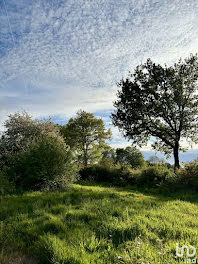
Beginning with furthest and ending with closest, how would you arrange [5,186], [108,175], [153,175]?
[108,175] → [153,175] → [5,186]

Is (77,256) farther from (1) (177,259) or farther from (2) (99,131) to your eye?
(2) (99,131)

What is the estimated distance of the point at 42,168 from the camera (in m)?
11.3

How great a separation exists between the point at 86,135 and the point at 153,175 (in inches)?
993

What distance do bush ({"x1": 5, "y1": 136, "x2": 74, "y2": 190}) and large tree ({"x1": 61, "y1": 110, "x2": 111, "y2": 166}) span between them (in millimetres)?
26309

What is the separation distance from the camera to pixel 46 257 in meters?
3.26

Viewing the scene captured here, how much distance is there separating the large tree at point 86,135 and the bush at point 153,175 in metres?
23.5

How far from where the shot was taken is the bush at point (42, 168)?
11414 millimetres

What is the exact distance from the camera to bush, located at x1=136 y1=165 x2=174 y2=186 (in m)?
15.2

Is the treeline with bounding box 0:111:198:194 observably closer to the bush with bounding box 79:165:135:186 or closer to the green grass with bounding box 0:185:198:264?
the bush with bounding box 79:165:135:186

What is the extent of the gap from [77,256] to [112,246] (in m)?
0.75

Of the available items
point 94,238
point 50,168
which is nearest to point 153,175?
point 50,168

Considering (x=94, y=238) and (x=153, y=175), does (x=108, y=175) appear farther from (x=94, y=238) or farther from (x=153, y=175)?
(x=94, y=238)

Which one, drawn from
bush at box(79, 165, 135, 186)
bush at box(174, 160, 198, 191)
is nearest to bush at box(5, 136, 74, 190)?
bush at box(79, 165, 135, 186)

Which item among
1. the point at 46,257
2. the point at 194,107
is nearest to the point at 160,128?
the point at 194,107
